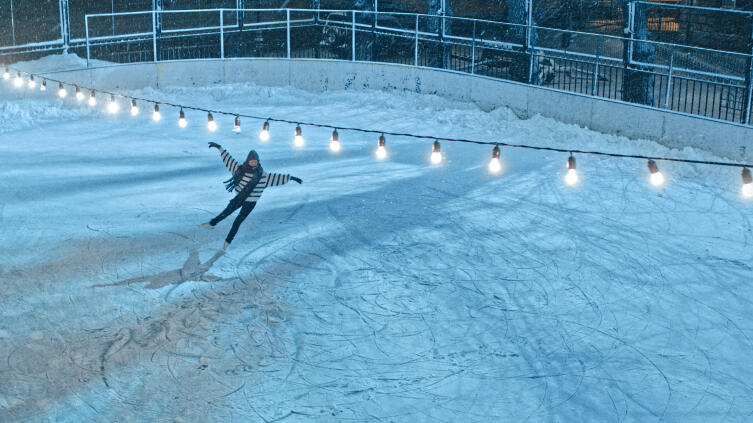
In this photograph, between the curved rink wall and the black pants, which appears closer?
the black pants

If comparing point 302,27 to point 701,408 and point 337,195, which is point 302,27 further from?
point 701,408

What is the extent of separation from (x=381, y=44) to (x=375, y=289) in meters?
16.0

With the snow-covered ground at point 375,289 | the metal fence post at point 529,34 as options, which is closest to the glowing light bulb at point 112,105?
the snow-covered ground at point 375,289

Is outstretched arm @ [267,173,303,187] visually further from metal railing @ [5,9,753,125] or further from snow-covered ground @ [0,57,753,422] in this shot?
metal railing @ [5,9,753,125]

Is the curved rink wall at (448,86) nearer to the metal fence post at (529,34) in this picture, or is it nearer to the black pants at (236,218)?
the metal fence post at (529,34)

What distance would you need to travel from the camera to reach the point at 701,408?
7.75 m

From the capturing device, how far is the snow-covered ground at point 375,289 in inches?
315

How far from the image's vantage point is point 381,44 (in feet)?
83.4

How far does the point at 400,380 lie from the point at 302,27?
20.5 meters

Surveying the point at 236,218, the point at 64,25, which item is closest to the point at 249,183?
the point at 236,218

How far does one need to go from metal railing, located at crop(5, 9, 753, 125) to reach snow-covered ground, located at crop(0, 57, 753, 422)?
461 centimetres

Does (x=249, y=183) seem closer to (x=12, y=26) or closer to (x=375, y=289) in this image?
(x=375, y=289)

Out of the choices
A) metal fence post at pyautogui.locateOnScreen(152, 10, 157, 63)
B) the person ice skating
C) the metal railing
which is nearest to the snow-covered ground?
the person ice skating

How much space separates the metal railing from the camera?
70.1ft
